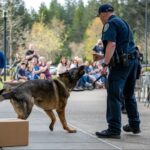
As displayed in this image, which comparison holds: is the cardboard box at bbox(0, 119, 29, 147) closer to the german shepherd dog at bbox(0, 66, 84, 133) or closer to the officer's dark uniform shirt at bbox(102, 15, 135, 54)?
the german shepherd dog at bbox(0, 66, 84, 133)

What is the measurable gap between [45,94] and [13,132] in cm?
192

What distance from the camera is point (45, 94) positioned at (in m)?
9.08

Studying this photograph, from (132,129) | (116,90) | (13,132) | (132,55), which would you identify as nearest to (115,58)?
(132,55)

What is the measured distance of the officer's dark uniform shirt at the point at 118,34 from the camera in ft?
28.0

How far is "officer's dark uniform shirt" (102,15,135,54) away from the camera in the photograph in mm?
8523

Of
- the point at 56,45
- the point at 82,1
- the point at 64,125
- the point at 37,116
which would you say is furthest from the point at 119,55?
the point at 82,1

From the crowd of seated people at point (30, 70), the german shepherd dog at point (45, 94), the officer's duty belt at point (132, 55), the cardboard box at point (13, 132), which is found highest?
the officer's duty belt at point (132, 55)

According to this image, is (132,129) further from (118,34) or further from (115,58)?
(118,34)

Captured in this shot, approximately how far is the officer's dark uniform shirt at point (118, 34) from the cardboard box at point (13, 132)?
2.08m

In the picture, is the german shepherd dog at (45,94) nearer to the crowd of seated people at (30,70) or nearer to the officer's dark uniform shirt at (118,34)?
the officer's dark uniform shirt at (118,34)

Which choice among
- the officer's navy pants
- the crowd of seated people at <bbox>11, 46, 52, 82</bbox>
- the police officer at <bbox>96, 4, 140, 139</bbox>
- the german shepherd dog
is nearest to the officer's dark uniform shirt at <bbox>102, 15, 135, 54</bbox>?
the police officer at <bbox>96, 4, 140, 139</bbox>

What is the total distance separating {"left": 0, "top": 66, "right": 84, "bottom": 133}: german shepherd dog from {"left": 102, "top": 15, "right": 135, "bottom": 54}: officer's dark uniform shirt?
99 centimetres

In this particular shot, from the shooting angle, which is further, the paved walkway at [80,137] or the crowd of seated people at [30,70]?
the crowd of seated people at [30,70]

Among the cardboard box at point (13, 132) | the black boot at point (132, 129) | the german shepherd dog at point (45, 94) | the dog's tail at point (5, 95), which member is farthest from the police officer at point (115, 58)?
the cardboard box at point (13, 132)
